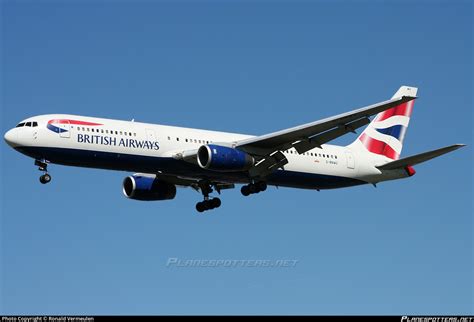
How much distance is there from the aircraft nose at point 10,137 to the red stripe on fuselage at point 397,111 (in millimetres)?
22018

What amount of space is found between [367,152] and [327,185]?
3692mm

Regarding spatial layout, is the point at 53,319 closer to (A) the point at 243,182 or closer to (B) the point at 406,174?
(A) the point at 243,182

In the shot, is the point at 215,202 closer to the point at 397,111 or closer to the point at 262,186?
the point at 262,186

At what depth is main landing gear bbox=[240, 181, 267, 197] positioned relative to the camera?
4981 centimetres

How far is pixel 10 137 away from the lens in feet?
150

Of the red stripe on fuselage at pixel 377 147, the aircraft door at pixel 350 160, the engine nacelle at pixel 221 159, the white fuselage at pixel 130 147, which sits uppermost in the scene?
the red stripe on fuselage at pixel 377 147

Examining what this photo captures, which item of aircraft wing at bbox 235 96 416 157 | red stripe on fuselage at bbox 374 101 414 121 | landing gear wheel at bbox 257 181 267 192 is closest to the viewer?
aircraft wing at bbox 235 96 416 157

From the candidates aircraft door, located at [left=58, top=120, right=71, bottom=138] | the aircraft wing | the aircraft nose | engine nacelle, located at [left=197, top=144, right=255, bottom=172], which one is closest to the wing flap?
the aircraft wing

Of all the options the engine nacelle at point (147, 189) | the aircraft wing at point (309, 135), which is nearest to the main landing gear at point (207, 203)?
the engine nacelle at point (147, 189)

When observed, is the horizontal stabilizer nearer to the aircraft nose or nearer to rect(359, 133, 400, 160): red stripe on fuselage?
rect(359, 133, 400, 160): red stripe on fuselage

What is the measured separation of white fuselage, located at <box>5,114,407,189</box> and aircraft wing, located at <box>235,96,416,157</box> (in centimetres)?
162

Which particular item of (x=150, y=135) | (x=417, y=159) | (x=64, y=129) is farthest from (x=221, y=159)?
(x=417, y=159)

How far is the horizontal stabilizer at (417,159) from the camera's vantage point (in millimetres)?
45763

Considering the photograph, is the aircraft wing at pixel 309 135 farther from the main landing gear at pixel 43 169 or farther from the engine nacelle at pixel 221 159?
the main landing gear at pixel 43 169
